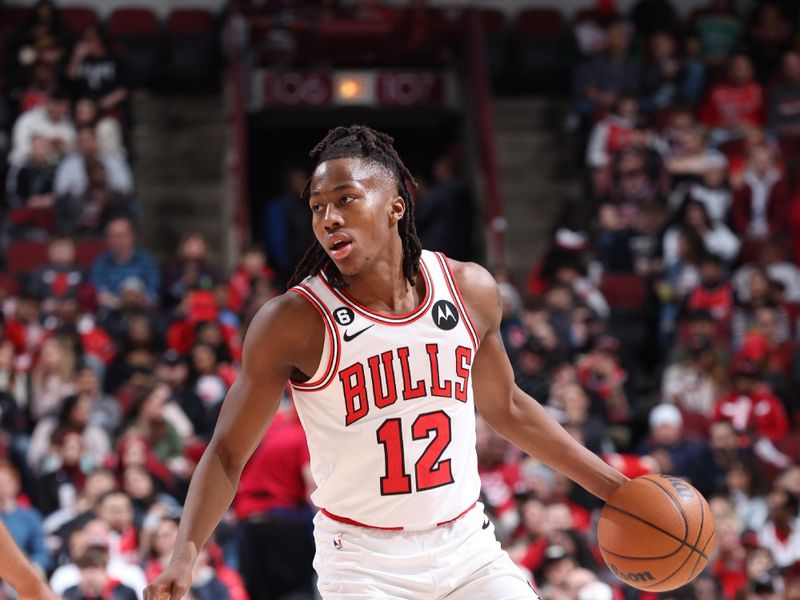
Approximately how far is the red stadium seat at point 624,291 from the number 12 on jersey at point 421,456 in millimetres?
7470

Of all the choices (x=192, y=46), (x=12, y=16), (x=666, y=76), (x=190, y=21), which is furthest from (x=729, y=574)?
(x=12, y=16)

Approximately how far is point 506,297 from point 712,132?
3.48m

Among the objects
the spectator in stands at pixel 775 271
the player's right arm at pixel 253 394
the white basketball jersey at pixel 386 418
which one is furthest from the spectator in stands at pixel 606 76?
the player's right arm at pixel 253 394

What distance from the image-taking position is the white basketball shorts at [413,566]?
4.09 metres

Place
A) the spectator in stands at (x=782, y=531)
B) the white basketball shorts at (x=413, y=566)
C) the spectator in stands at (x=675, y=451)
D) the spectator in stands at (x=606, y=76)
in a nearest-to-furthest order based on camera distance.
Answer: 1. the white basketball shorts at (x=413, y=566)
2. the spectator in stands at (x=782, y=531)
3. the spectator in stands at (x=675, y=451)
4. the spectator in stands at (x=606, y=76)

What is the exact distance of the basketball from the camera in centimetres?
432

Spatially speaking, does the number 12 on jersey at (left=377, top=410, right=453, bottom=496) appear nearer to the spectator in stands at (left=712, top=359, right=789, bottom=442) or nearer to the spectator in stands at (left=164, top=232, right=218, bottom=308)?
the spectator in stands at (left=712, top=359, right=789, bottom=442)

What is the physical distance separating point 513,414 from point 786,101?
9.67 meters

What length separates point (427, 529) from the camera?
4.21 meters

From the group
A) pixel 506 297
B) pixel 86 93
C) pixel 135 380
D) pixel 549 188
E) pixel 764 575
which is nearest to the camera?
pixel 764 575

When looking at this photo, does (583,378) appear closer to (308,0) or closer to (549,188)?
(549,188)

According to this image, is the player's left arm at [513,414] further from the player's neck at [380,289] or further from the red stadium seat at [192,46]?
the red stadium seat at [192,46]

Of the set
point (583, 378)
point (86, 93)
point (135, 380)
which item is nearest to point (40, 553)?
point (135, 380)

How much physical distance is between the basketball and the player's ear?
113 cm
